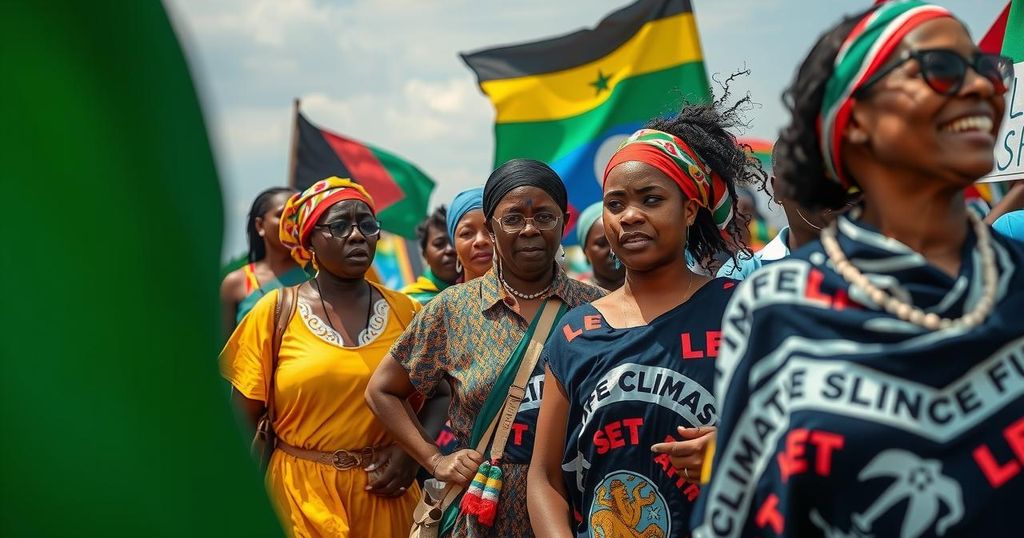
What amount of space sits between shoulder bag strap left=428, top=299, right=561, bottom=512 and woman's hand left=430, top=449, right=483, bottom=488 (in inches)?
1.6

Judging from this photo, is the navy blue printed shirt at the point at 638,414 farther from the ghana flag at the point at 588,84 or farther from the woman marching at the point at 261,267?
the ghana flag at the point at 588,84

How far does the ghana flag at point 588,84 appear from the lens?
9.30 metres

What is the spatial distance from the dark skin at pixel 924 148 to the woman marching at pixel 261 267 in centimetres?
578

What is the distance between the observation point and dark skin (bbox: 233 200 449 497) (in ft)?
18.6

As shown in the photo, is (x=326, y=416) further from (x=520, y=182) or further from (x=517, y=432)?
(x=520, y=182)

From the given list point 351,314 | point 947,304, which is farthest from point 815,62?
point 351,314

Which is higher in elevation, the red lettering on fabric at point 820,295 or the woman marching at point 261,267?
the red lettering on fabric at point 820,295

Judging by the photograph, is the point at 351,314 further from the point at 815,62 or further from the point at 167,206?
the point at 167,206

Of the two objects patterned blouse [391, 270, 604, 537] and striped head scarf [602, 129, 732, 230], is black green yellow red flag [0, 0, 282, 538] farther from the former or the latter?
patterned blouse [391, 270, 604, 537]

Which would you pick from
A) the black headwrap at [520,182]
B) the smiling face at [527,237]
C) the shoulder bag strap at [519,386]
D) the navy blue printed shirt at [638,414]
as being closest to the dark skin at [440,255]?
the black headwrap at [520,182]

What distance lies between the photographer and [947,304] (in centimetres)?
221

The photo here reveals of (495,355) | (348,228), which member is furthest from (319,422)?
(495,355)

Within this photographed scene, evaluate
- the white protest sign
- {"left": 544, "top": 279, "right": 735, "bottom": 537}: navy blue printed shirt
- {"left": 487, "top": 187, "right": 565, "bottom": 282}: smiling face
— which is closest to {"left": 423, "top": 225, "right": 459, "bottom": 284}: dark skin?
{"left": 487, "top": 187, "right": 565, "bottom": 282}: smiling face

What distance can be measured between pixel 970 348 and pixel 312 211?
4660 mm
